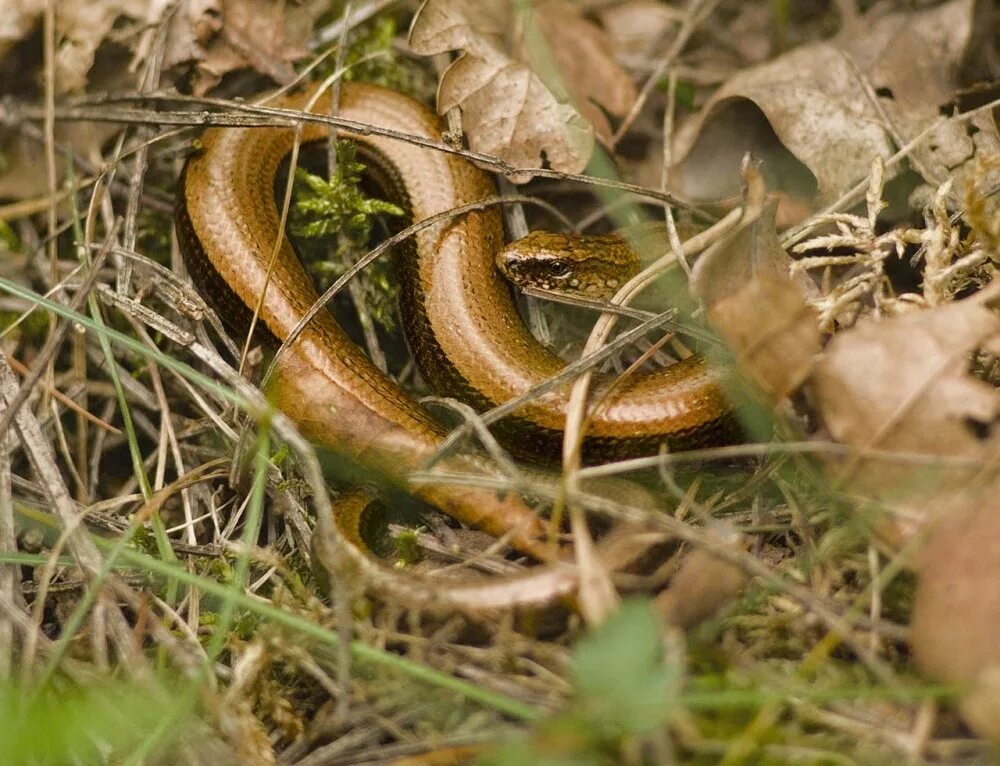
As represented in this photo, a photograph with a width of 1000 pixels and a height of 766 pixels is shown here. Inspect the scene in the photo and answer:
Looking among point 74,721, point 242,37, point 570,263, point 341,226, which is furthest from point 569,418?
point 242,37

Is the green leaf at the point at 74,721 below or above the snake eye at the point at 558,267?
below

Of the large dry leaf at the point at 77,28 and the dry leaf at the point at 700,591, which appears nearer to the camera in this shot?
the dry leaf at the point at 700,591

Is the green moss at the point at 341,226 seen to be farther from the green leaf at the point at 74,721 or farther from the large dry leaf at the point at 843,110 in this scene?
the green leaf at the point at 74,721

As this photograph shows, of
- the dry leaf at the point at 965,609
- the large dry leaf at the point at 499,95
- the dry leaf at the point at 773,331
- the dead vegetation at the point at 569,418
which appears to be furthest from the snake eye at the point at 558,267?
the dry leaf at the point at 965,609

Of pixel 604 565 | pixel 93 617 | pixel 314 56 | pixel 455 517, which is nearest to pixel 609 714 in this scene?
pixel 604 565

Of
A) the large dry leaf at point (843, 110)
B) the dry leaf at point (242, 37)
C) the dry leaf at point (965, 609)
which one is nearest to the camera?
the dry leaf at point (965, 609)

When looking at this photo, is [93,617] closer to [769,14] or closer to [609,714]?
[609,714]
